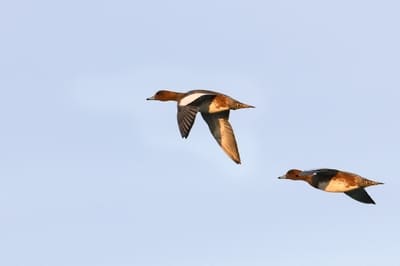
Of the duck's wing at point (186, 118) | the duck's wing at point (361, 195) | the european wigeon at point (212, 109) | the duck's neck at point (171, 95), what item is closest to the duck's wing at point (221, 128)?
the european wigeon at point (212, 109)

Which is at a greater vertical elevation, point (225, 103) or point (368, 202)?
point (225, 103)

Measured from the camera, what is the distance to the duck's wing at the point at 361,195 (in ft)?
118

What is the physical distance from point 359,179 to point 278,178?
121 inches

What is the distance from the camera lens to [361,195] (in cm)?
3597

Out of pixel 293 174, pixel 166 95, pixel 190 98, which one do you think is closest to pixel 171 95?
pixel 166 95

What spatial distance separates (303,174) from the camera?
35812mm

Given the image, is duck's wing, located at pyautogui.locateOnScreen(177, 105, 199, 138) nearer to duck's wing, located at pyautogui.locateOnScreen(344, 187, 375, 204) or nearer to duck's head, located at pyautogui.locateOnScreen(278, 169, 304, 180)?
duck's head, located at pyautogui.locateOnScreen(278, 169, 304, 180)

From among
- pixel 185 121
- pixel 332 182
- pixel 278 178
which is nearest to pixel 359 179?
pixel 332 182

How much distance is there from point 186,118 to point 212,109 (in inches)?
118

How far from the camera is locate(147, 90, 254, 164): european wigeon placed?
35.5 meters

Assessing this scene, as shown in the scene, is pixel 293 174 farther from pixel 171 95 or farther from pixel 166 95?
pixel 166 95

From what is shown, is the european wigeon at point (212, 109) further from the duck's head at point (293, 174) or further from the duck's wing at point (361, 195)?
the duck's wing at point (361, 195)

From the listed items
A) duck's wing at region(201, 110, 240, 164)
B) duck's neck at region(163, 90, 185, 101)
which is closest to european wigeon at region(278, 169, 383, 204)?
duck's wing at region(201, 110, 240, 164)

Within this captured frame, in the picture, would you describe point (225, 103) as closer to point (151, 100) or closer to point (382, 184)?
point (151, 100)
